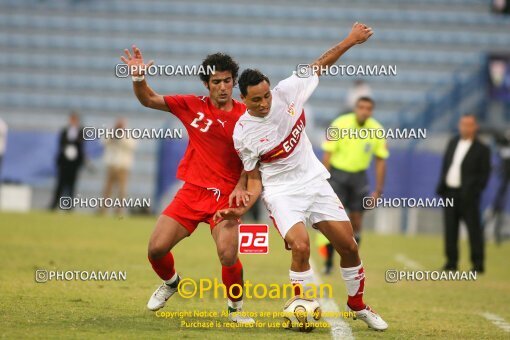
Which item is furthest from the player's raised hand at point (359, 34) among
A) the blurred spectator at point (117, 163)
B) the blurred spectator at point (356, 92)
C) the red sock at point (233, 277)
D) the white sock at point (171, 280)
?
the blurred spectator at point (117, 163)

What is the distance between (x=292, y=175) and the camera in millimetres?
7844

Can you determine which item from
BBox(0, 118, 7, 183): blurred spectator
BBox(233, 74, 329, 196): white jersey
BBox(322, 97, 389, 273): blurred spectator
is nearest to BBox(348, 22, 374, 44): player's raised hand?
BBox(233, 74, 329, 196): white jersey

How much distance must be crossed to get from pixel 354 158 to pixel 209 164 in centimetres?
528

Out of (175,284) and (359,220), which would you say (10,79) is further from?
(175,284)

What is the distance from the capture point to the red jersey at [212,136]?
8070 millimetres

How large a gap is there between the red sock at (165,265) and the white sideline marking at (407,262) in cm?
679

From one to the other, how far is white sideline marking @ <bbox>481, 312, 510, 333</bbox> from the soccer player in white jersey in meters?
1.25

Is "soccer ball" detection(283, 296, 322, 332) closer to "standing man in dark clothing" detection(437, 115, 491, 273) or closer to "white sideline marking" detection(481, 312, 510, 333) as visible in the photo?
"white sideline marking" detection(481, 312, 510, 333)

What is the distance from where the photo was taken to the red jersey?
8070 millimetres

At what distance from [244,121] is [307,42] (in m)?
21.2

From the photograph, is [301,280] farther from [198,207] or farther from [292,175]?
[198,207]

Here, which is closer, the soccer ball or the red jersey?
the soccer ball

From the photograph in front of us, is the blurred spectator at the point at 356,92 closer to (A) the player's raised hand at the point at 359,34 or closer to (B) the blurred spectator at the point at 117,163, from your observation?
(B) the blurred spectator at the point at 117,163

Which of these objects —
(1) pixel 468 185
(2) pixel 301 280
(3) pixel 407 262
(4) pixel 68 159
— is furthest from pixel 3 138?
(2) pixel 301 280
